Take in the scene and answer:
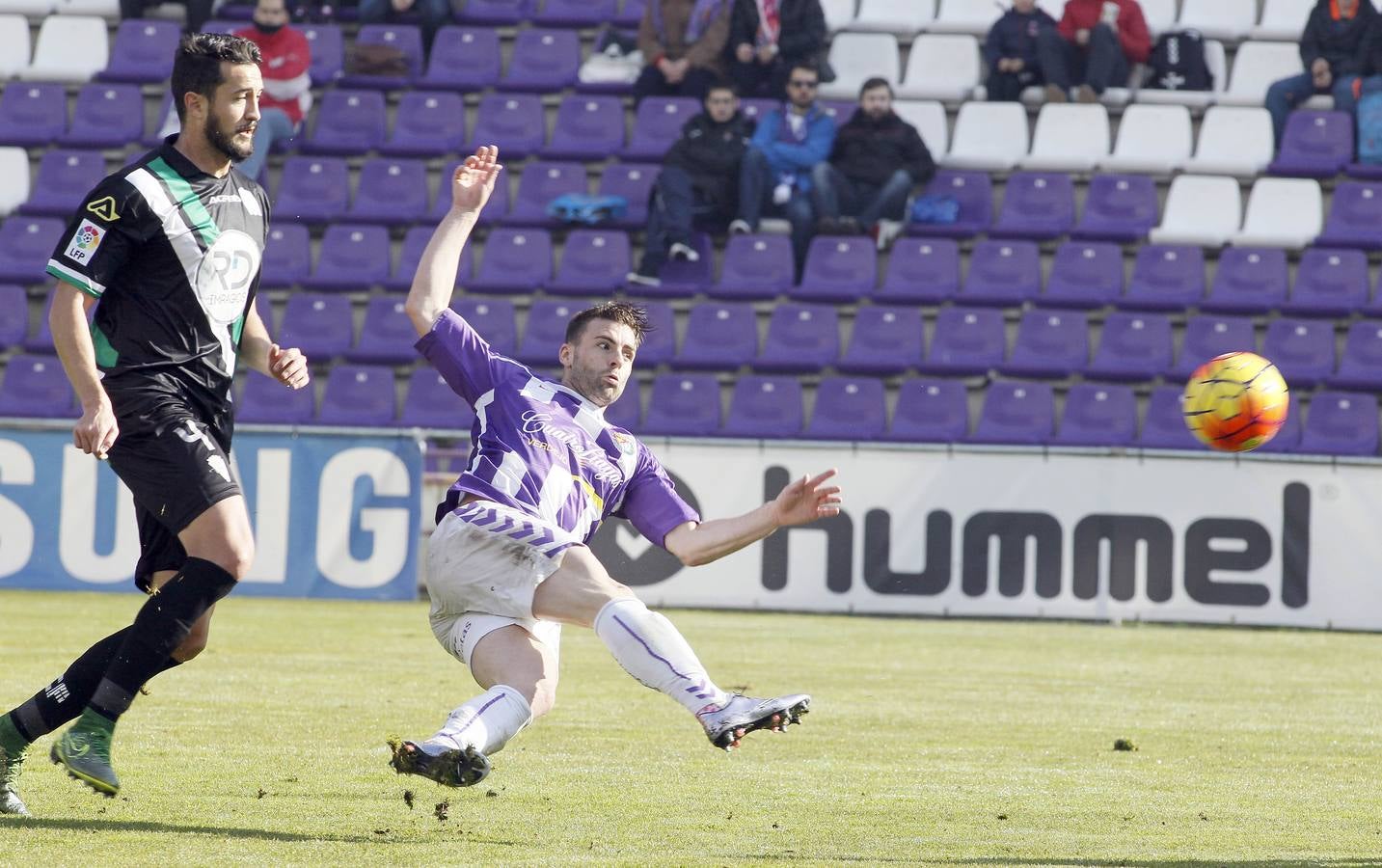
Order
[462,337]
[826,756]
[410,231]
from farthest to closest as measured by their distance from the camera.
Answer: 1. [410,231]
2. [826,756]
3. [462,337]

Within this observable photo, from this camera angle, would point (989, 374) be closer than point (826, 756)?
No

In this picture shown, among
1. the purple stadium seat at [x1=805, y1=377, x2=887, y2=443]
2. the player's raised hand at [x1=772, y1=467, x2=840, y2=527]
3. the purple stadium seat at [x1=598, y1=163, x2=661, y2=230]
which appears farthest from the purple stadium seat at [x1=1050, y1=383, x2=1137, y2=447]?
the player's raised hand at [x1=772, y1=467, x2=840, y2=527]

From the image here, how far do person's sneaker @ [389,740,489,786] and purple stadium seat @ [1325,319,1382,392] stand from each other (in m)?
13.9

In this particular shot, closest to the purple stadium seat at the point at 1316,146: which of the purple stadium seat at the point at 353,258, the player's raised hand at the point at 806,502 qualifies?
the purple stadium seat at the point at 353,258

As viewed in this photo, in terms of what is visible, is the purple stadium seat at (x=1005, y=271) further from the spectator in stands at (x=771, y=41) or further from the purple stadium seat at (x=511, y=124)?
the purple stadium seat at (x=511, y=124)

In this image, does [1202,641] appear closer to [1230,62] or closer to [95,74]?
[1230,62]

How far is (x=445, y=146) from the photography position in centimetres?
2061

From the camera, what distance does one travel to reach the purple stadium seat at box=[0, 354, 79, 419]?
18328mm

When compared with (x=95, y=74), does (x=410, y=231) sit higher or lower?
lower

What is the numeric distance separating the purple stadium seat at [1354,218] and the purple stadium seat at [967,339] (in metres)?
3.62

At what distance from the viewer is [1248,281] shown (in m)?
18.8

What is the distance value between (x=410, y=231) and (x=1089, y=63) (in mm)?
7365

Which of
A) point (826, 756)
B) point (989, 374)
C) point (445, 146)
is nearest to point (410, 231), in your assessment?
point (445, 146)

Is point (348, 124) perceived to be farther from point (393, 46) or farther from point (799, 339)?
point (799, 339)
